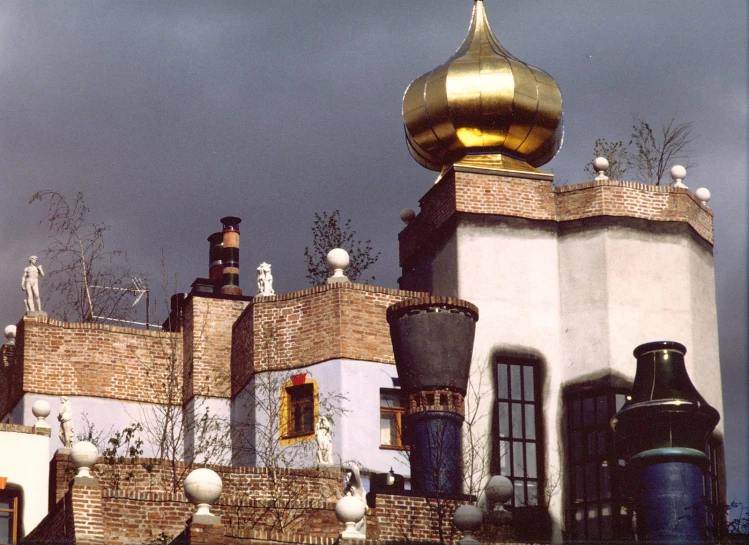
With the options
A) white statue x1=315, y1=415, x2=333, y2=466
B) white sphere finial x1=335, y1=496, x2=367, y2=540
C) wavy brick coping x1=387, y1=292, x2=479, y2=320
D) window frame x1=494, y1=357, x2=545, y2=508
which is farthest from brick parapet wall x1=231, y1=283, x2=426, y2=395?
white sphere finial x1=335, y1=496, x2=367, y2=540

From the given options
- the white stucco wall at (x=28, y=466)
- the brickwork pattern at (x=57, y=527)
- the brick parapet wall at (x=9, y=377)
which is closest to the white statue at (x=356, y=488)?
the brickwork pattern at (x=57, y=527)

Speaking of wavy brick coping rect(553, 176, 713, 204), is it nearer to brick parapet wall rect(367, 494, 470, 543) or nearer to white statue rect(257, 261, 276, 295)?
white statue rect(257, 261, 276, 295)

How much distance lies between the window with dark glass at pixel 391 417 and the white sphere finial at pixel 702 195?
631cm

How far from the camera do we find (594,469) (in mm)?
29234

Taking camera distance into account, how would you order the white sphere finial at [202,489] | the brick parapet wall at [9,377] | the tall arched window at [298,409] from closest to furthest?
the white sphere finial at [202,489]
the tall arched window at [298,409]
the brick parapet wall at [9,377]

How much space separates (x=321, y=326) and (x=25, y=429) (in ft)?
16.4

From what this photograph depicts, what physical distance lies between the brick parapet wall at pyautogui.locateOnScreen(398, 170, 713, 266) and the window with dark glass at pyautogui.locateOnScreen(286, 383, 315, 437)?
368cm

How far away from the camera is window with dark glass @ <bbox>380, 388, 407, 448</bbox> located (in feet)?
97.2

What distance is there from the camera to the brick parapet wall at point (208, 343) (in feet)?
106

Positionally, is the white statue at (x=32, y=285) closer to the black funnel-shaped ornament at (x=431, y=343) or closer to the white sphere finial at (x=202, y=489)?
the black funnel-shaped ornament at (x=431, y=343)

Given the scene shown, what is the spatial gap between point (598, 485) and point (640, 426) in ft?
23.0

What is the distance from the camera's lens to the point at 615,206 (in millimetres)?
30812

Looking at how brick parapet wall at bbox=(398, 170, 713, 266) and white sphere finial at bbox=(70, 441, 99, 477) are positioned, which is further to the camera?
brick parapet wall at bbox=(398, 170, 713, 266)

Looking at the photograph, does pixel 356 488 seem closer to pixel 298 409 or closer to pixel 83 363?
pixel 298 409
